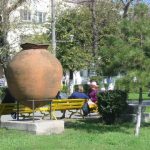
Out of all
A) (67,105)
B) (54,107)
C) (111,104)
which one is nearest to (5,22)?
(67,105)

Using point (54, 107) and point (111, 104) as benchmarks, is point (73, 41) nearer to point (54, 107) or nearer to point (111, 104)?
point (54, 107)

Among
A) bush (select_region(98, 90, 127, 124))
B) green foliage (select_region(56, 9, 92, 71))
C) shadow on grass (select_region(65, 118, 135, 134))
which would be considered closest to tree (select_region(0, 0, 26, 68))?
shadow on grass (select_region(65, 118, 135, 134))

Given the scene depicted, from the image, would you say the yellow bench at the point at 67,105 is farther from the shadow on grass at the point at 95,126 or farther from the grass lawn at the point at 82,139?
the grass lawn at the point at 82,139

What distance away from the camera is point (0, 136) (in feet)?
46.1

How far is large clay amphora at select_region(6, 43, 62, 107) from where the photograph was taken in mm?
15172

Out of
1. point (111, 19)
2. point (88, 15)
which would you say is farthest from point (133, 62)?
point (88, 15)

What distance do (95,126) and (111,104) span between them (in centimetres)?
94

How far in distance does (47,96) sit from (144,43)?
124 inches

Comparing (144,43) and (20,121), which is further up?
(144,43)

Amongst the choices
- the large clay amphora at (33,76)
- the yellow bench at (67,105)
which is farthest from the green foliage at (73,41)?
the large clay amphora at (33,76)

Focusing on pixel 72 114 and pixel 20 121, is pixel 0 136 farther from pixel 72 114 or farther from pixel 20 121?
pixel 72 114

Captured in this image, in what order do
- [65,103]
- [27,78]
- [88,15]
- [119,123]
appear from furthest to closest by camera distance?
[88,15] → [65,103] → [119,123] → [27,78]

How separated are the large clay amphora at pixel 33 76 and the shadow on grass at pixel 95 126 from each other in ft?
4.91

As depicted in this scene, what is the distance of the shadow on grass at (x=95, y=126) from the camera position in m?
15.8
